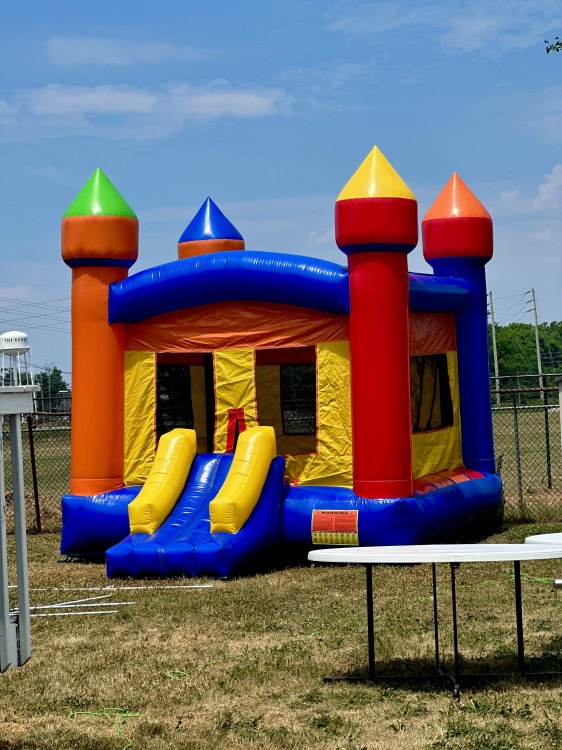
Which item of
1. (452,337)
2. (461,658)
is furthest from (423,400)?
(461,658)

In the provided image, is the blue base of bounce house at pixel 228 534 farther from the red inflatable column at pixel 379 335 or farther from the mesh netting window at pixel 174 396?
the mesh netting window at pixel 174 396

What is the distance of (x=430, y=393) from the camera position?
1262cm

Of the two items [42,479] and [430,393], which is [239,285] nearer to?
[430,393]

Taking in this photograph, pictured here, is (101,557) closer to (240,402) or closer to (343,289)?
(240,402)

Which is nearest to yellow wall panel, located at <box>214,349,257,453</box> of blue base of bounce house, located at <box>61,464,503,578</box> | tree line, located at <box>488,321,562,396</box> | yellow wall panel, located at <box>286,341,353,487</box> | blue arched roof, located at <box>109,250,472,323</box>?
blue base of bounce house, located at <box>61,464,503,578</box>

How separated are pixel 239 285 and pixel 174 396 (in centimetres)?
263

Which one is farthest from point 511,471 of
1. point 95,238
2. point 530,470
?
point 95,238

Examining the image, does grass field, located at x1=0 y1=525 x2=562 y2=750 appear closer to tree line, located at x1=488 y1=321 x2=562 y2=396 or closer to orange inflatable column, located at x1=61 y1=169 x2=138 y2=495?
orange inflatable column, located at x1=61 y1=169 x2=138 y2=495

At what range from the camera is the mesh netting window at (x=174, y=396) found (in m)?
13.1

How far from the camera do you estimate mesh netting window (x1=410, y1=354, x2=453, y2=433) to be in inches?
484

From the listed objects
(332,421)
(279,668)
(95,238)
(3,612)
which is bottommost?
(279,668)

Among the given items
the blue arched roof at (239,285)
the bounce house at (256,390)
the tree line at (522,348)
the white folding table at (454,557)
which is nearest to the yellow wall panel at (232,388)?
the bounce house at (256,390)

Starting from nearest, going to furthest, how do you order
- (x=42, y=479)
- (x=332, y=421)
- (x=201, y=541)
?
(x=201, y=541), (x=332, y=421), (x=42, y=479)

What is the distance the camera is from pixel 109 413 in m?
11.6
